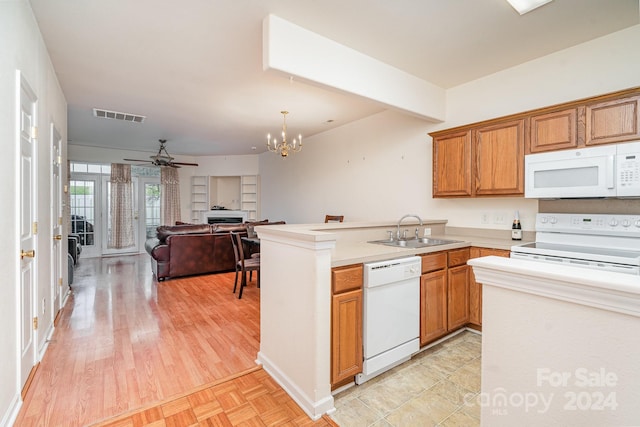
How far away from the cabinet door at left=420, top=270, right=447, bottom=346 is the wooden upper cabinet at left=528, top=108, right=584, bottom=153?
142cm

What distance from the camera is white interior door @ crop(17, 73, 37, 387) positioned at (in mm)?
1955

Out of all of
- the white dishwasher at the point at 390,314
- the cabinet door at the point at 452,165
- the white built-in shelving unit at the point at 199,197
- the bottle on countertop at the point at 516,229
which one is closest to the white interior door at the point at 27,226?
the white dishwasher at the point at 390,314

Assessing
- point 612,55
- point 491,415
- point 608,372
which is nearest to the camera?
point 608,372

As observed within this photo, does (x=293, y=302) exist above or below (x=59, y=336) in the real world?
above

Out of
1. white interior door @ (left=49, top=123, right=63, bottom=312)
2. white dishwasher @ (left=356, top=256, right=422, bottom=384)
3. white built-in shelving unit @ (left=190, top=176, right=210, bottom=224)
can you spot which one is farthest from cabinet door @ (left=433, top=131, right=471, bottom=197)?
white built-in shelving unit @ (left=190, top=176, right=210, bottom=224)

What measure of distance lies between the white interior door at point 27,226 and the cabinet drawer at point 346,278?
2.03 meters

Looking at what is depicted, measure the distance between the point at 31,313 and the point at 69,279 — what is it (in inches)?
108

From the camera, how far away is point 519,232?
2965 millimetres

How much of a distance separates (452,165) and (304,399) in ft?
9.11

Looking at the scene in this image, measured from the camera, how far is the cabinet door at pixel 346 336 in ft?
6.20

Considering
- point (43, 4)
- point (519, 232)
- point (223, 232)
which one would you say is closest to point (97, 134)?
point (223, 232)

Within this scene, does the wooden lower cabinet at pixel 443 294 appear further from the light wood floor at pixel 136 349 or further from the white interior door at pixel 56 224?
the white interior door at pixel 56 224

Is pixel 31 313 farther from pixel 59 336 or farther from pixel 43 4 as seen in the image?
pixel 43 4

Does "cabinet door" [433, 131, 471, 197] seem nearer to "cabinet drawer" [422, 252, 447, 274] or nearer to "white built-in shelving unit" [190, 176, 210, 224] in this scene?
"cabinet drawer" [422, 252, 447, 274]
